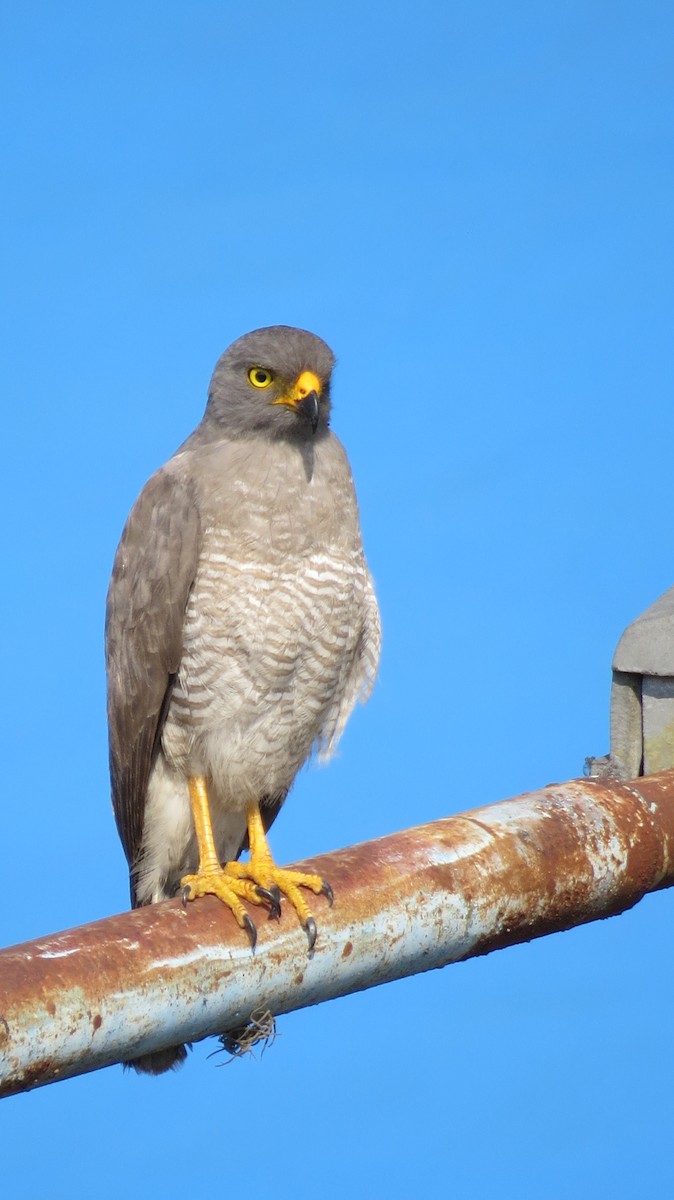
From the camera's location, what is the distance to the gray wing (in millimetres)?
3836

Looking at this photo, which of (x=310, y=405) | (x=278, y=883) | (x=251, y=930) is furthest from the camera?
(x=310, y=405)

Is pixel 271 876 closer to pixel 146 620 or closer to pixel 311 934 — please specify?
pixel 311 934

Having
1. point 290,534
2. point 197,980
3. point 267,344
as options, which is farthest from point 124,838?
point 197,980

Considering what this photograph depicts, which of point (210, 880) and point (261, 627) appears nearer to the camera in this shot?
point (210, 880)

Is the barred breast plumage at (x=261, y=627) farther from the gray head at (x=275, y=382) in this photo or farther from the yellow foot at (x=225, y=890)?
the yellow foot at (x=225, y=890)

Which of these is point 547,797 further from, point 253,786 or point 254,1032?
point 253,786

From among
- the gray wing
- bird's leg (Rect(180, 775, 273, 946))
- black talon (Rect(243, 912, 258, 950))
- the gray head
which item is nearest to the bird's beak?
the gray head

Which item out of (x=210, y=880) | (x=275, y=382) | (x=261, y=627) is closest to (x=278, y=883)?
(x=210, y=880)

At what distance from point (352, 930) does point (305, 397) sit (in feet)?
5.27

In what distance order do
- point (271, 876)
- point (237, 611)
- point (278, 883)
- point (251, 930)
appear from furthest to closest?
point (237, 611) → point (271, 876) → point (278, 883) → point (251, 930)

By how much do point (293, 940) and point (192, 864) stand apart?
1.59 meters

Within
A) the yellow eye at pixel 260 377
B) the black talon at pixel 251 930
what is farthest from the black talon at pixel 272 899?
the yellow eye at pixel 260 377

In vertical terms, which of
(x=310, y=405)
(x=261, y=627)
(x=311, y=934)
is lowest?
(x=311, y=934)

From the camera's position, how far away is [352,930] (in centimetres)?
276
